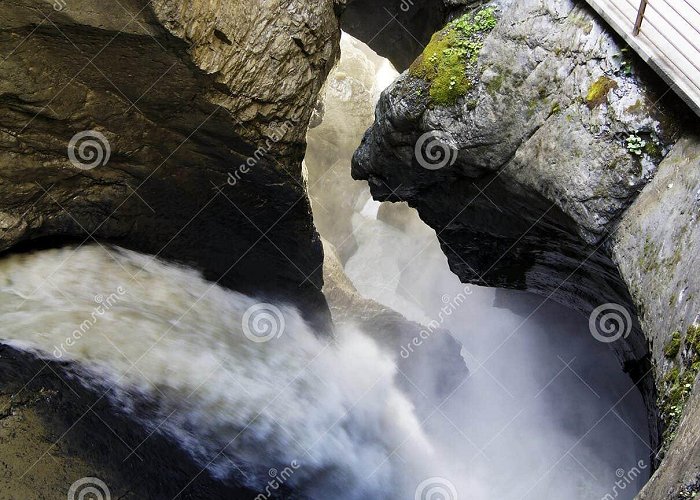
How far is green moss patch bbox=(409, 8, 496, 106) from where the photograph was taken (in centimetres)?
773

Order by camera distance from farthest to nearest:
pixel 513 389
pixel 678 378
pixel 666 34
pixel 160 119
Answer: pixel 513 389, pixel 160 119, pixel 666 34, pixel 678 378

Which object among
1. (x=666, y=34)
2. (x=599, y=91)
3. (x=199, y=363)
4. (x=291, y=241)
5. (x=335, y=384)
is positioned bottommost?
(x=199, y=363)

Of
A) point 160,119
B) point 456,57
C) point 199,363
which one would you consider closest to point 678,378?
point 456,57

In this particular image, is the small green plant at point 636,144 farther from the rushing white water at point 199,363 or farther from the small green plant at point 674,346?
the rushing white water at point 199,363

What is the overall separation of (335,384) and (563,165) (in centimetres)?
542

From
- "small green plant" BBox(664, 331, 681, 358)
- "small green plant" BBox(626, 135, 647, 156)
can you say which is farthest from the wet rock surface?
"small green plant" BBox(626, 135, 647, 156)

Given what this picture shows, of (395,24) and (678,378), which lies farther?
(395,24)

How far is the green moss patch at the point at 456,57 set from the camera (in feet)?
25.4

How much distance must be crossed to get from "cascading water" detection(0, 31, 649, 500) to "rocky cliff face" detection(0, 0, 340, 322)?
580mm

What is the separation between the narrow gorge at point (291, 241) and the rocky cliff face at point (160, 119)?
26mm

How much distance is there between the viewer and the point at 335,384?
10656 millimetres

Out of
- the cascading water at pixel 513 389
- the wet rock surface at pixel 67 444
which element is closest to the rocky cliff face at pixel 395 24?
the cascading water at pixel 513 389

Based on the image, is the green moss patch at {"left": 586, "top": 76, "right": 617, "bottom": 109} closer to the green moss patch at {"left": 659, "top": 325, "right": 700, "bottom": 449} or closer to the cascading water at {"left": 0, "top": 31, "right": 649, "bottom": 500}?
the green moss patch at {"left": 659, "top": 325, "right": 700, "bottom": 449}

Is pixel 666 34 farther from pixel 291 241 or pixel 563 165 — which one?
pixel 291 241
